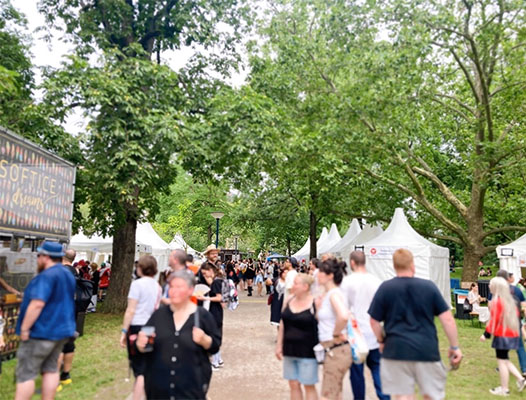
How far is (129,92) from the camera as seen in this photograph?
502 inches

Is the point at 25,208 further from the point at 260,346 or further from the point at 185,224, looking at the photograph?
the point at 185,224

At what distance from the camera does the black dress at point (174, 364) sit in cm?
350

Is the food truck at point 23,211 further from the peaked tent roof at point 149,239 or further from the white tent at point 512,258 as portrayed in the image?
the peaked tent roof at point 149,239

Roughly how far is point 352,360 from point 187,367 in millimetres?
2058

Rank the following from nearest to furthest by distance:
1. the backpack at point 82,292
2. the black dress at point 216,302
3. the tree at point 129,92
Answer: the black dress at point 216,302, the backpack at point 82,292, the tree at point 129,92

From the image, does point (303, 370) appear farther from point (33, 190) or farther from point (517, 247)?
point (517, 247)

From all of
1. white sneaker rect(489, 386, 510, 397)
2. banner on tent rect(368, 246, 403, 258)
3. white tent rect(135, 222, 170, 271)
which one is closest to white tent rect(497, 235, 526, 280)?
banner on tent rect(368, 246, 403, 258)

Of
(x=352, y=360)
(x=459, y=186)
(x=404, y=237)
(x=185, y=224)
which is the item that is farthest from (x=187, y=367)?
(x=185, y=224)

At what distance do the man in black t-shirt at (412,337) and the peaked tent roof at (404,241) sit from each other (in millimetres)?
14082

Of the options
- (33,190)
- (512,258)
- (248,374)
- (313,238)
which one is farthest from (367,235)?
(33,190)

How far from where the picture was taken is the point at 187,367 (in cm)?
353

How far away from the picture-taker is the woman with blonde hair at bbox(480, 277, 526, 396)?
22.4 feet

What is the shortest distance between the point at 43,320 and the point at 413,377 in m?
3.57

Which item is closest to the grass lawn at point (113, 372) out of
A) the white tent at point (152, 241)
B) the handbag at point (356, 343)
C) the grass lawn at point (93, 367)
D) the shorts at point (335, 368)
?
the grass lawn at point (93, 367)
